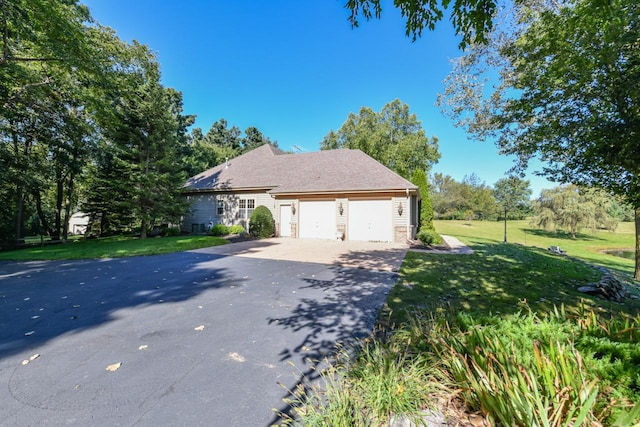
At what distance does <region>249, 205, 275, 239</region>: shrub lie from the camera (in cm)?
1441

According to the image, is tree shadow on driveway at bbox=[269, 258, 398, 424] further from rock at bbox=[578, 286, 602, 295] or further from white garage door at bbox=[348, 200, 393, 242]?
white garage door at bbox=[348, 200, 393, 242]

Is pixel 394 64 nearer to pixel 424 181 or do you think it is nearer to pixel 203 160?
pixel 424 181

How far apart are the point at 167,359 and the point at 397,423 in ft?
7.90

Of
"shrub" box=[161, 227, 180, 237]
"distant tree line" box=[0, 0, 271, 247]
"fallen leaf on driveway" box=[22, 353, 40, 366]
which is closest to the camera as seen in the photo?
"fallen leaf on driveway" box=[22, 353, 40, 366]

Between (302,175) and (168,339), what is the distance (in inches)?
530

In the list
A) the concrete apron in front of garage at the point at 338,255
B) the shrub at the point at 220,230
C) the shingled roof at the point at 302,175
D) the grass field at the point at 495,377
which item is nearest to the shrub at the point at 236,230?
the shrub at the point at 220,230

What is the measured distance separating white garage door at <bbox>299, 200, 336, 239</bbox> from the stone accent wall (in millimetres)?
3176

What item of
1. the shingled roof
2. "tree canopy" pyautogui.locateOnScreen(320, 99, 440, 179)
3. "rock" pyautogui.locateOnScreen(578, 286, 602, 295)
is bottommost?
"rock" pyautogui.locateOnScreen(578, 286, 602, 295)

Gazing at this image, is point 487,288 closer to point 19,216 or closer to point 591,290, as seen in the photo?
point 591,290

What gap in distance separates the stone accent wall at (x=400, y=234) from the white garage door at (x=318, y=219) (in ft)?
10.4

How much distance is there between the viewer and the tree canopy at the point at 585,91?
400cm

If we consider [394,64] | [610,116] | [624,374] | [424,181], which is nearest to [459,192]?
[424,181]

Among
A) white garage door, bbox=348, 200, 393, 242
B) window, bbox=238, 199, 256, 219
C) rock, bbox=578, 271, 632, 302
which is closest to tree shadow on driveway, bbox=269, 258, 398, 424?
rock, bbox=578, 271, 632, 302

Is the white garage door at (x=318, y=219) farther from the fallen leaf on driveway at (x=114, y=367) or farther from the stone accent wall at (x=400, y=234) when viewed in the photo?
the fallen leaf on driveway at (x=114, y=367)
